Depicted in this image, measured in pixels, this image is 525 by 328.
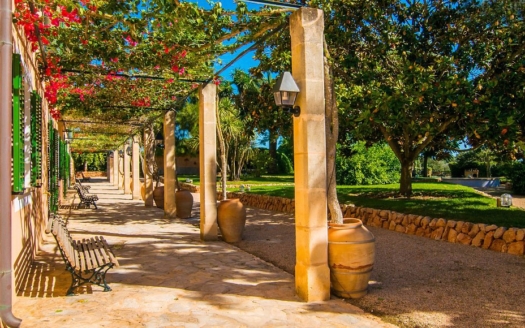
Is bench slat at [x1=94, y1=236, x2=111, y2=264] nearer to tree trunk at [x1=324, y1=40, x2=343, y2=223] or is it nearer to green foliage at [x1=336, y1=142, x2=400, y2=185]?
tree trunk at [x1=324, y1=40, x2=343, y2=223]

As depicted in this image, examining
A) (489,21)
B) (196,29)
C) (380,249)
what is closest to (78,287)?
(196,29)

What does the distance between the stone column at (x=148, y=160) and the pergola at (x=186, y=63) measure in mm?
3526

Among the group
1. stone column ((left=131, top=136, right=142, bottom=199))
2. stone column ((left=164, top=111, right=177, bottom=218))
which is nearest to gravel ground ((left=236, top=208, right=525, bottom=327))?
stone column ((left=164, top=111, right=177, bottom=218))

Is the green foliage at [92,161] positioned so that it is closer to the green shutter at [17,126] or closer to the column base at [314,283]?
the green shutter at [17,126]

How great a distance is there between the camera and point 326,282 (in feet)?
15.5

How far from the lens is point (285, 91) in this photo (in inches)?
179

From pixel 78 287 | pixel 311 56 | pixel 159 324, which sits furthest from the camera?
pixel 78 287

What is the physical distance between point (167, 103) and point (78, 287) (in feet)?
23.0

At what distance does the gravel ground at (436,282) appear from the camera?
14.0 ft

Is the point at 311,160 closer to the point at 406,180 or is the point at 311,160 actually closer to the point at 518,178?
the point at 406,180

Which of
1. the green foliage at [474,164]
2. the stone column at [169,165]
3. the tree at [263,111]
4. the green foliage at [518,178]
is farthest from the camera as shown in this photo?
the green foliage at [474,164]

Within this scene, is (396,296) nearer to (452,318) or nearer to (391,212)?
(452,318)

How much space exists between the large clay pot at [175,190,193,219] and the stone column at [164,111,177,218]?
0.48 feet

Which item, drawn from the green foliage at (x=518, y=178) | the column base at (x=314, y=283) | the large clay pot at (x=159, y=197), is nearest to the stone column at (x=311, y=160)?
the column base at (x=314, y=283)
